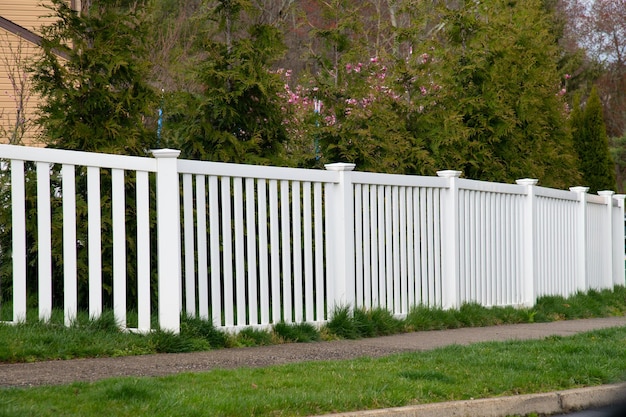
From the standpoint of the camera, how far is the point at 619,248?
19.0 m

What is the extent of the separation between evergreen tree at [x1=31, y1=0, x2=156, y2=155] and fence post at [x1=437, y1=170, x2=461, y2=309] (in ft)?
12.5

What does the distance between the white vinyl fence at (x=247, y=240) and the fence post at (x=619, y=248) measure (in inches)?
195

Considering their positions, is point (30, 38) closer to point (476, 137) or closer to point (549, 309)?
point (476, 137)

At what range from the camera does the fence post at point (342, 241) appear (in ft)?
33.3

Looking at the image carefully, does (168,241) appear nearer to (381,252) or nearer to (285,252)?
(285,252)

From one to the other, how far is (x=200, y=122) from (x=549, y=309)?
19.3 ft

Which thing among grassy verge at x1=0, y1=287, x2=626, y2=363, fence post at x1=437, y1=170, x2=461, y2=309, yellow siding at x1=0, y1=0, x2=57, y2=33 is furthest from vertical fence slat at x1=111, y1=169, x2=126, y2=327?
yellow siding at x1=0, y1=0, x2=57, y2=33

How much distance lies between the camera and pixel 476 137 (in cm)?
1571

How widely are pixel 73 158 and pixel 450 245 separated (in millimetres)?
5270

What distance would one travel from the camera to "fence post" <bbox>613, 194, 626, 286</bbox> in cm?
1893

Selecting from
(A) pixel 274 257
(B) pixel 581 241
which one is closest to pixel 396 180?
(A) pixel 274 257

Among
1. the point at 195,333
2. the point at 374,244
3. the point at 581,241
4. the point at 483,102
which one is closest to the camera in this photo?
the point at 195,333

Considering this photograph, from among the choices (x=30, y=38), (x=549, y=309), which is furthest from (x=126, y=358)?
(x=30, y=38)

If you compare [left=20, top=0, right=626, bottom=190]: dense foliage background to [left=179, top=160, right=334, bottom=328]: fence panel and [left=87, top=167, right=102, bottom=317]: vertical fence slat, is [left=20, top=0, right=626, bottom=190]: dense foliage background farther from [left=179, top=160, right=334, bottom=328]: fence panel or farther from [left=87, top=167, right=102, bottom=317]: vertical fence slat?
[left=87, top=167, right=102, bottom=317]: vertical fence slat
